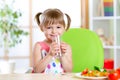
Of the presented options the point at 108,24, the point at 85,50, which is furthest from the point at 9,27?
the point at 85,50

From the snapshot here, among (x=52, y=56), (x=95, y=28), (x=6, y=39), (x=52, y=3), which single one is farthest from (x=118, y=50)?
(x=52, y=56)

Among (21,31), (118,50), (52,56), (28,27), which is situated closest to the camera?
(52,56)

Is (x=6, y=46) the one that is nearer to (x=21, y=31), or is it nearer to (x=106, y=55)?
(x=21, y=31)

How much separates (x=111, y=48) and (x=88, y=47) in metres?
1.66

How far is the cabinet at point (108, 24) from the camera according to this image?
143 inches

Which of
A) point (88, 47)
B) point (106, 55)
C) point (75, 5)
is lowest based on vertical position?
point (106, 55)

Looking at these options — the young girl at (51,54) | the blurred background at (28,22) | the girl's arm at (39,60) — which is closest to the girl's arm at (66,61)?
the young girl at (51,54)

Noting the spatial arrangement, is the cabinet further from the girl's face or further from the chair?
the girl's face

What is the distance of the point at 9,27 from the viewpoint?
4.16 metres

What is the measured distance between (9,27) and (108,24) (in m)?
1.41

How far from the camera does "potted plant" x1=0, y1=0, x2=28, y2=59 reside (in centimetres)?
416

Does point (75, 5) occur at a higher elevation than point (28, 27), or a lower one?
higher

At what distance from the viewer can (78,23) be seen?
4.36m

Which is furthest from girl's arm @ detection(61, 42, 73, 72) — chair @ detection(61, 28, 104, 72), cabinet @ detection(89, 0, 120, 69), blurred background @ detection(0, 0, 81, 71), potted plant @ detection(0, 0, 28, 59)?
blurred background @ detection(0, 0, 81, 71)
